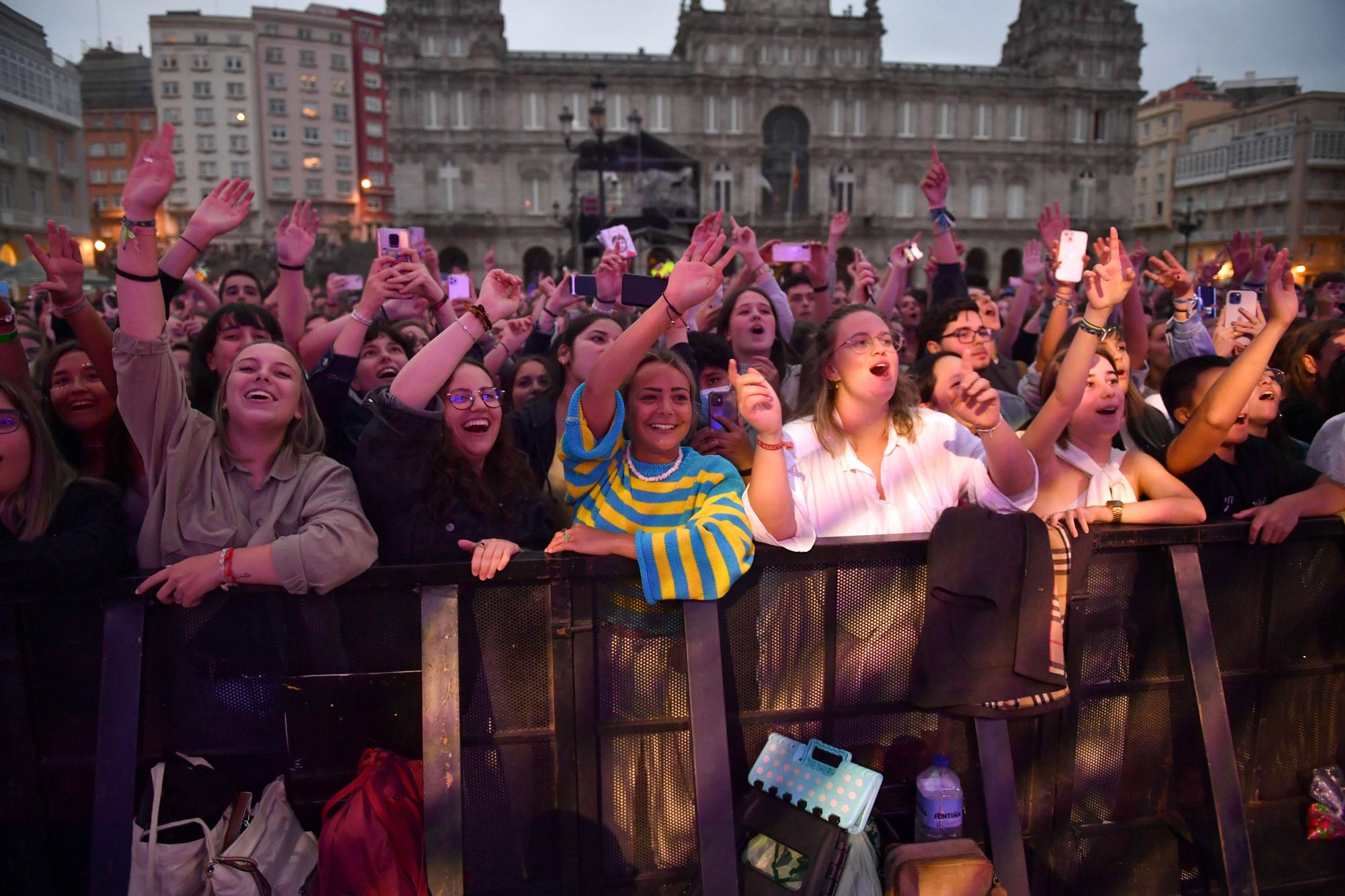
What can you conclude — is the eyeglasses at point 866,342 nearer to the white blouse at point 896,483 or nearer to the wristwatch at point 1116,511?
the white blouse at point 896,483

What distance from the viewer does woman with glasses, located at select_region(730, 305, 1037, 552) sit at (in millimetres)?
2396

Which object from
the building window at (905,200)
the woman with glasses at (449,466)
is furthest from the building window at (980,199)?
the woman with glasses at (449,466)

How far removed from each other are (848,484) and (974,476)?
433 mm

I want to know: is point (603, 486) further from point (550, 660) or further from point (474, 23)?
point (474, 23)

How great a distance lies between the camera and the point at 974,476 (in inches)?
104

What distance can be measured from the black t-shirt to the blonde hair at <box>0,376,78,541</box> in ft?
12.4

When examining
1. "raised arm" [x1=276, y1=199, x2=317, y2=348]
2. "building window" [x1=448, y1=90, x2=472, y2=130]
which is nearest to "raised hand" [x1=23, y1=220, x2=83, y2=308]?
"raised arm" [x1=276, y1=199, x2=317, y2=348]

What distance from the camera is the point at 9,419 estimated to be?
2.29 meters

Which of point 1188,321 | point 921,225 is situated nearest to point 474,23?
point 921,225

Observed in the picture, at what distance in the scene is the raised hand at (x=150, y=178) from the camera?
2359mm

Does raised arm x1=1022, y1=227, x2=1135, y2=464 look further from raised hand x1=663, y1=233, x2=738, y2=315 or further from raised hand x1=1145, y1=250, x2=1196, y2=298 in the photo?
raised hand x1=1145, y1=250, x2=1196, y2=298

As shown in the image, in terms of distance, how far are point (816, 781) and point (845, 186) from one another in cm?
4920

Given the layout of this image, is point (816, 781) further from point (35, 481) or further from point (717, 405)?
point (35, 481)

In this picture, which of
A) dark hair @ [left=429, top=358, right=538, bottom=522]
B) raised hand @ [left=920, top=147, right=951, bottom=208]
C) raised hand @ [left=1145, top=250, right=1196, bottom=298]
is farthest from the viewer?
raised hand @ [left=920, top=147, right=951, bottom=208]
